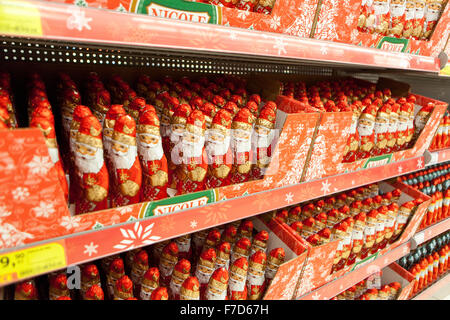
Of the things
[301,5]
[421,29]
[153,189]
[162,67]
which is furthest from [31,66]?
[421,29]

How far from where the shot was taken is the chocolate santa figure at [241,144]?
98 cm

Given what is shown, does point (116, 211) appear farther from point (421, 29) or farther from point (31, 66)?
point (421, 29)

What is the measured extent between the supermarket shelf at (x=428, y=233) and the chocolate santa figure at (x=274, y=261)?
41.8 inches

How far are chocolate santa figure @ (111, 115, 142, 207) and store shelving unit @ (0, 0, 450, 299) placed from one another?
9 centimetres

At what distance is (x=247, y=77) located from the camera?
1.64m

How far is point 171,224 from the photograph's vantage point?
829mm

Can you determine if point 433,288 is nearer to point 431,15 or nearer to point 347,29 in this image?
point 431,15

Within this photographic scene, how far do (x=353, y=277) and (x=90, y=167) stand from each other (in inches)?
52.8

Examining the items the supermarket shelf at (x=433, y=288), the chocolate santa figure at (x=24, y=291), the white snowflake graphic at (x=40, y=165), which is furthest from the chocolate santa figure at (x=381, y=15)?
the supermarket shelf at (x=433, y=288)

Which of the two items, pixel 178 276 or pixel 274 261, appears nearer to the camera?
pixel 178 276

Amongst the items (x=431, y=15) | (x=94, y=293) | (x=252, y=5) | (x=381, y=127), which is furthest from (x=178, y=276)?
(x=431, y=15)

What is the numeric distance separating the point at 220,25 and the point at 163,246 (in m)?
0.80

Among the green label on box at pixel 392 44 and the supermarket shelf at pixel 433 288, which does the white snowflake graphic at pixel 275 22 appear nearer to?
the green label on box at pixel 392 44
